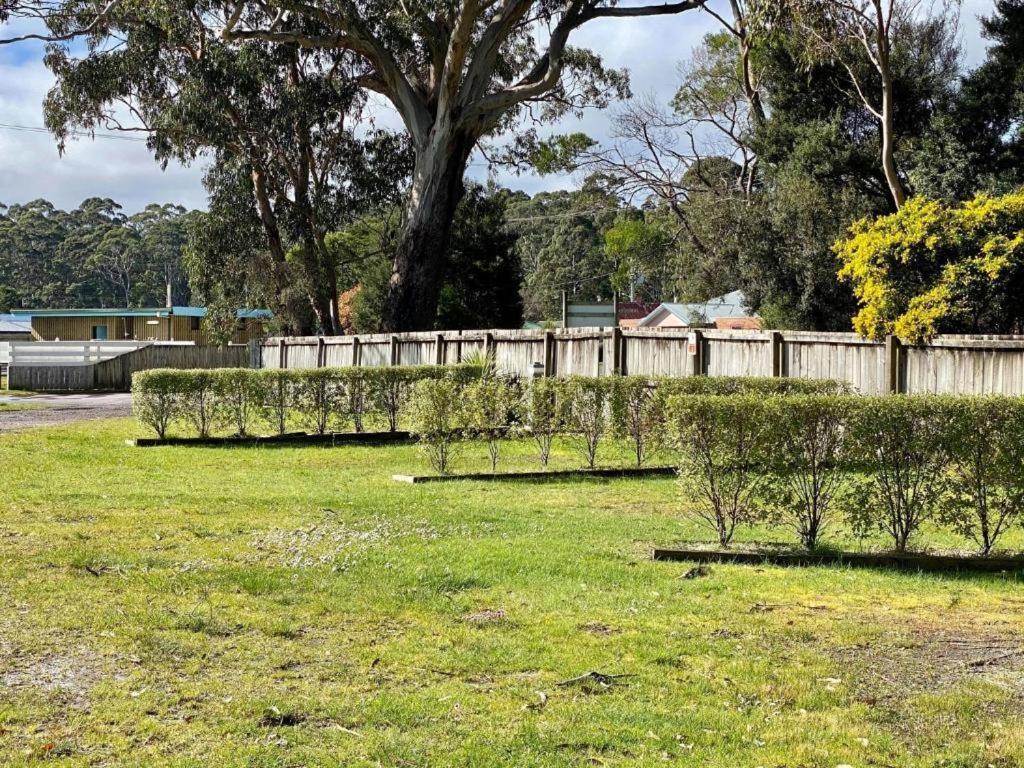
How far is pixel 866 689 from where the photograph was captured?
466cm

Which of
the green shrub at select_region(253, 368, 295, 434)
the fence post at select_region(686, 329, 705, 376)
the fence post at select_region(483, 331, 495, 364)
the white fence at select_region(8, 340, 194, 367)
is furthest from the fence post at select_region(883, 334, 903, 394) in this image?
the white fence at select_region(8, 340, 194, 367)

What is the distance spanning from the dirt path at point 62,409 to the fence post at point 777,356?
13.4m

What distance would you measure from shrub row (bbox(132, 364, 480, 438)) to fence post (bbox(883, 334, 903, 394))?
A: 6.80 meters

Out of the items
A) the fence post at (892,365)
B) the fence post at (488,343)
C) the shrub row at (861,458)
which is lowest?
the shrub row at (861,458)

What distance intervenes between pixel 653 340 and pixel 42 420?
13.3 meters

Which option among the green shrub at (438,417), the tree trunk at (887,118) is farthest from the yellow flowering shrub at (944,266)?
the green shrub at (438,417)

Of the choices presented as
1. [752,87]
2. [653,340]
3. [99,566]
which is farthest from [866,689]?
[752,87]

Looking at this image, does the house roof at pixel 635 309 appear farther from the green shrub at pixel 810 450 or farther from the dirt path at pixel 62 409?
the green shrub at pixel 810 450

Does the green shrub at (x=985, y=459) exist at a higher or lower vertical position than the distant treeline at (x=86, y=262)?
lower

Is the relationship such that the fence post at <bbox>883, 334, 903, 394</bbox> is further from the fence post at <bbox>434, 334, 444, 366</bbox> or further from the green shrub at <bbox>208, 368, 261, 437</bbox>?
the fence post at <bbox>434, 334, 444, 366</bbox>

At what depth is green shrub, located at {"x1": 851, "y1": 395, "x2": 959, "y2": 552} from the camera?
7457 millimetres

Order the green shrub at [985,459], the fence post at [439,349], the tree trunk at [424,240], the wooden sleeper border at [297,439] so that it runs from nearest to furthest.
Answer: the green shrub at [985,459] → the wooden sleeper border at [297,439] → the fence post at [439,349] → the tree trunk at [424,240]

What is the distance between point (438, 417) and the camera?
12.5 m

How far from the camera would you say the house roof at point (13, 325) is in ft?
219
